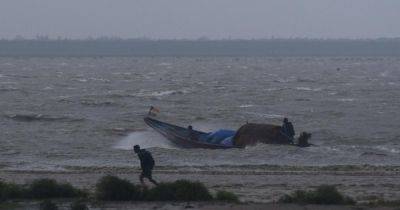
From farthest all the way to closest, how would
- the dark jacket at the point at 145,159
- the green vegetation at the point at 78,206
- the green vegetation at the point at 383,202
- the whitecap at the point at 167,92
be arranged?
the whitecap at the point at 167,92
the dark jacket at the point at 145,159
the green vegetation at the point at 383,202
the green vegetation at the point at 78,206

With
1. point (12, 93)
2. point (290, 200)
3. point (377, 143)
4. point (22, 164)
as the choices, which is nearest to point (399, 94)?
point (12, 93)

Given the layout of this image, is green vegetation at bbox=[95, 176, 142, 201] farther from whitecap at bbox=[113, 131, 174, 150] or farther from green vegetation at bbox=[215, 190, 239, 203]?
whitecap at bbox=[113, 131, 174, 150]

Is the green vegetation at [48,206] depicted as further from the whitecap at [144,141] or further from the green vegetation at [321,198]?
the whitecap at [144,141]

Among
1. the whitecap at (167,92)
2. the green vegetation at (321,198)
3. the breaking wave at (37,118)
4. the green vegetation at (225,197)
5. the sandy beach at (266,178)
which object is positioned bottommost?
the whitecap at (167,92)

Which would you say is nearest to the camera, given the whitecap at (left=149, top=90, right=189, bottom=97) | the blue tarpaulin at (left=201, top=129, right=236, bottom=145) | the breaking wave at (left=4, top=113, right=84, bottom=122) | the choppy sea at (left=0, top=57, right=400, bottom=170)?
the choppy sea at (left=0, top=57, right=400, bottom=170)

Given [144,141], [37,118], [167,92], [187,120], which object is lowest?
[167,92]

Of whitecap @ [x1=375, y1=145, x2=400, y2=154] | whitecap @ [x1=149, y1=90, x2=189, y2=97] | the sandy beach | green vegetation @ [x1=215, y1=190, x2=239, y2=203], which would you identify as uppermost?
green vegetation @ [x1=215, y1=190, x2=239, y2=203]

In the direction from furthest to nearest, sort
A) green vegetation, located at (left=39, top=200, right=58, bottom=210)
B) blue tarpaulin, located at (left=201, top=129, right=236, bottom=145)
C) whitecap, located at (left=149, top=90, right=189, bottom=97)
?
1. whitecap, located at (left=149, top=90, right=189, bottom=97)
2. blue tarpaulin, located at (left=201, top=129, right=236, bottom=145)
3. green vegetation, located at (left=39, top=200, right=58, bottom=210)

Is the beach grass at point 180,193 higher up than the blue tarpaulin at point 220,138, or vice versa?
the beach grass at point 180,193

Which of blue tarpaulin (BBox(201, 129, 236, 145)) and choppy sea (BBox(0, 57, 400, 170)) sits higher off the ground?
blue tarpaulin (BBox(201, 129, 236, 145))

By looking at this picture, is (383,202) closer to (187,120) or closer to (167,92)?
(187,120)

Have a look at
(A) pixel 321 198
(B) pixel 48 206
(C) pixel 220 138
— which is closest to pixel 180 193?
(A) pixel 321 198

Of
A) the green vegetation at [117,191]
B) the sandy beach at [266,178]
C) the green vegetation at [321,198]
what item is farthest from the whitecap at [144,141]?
the green vegetation at [321,198]

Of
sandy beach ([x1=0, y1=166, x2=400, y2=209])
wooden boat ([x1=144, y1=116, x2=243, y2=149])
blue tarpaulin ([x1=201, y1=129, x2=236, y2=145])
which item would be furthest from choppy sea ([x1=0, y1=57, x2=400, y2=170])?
sandy beach ([x1=0, y1=166, x2=400, y2=209])
